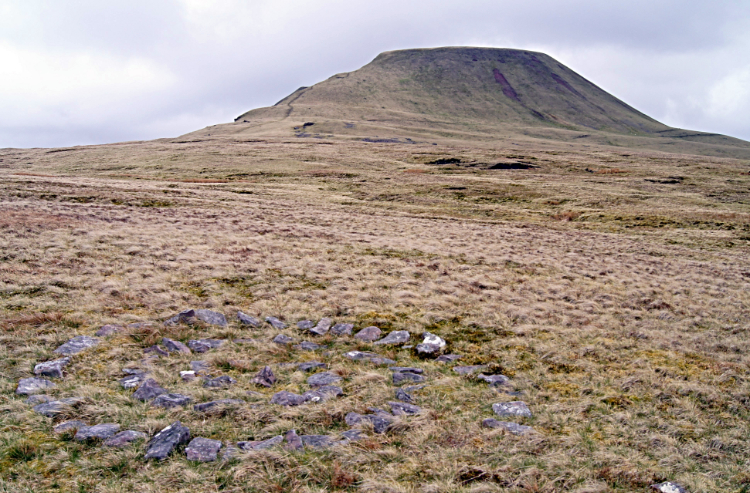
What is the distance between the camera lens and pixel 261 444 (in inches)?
235

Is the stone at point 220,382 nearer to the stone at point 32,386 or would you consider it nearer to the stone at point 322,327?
the stone at point 32,386

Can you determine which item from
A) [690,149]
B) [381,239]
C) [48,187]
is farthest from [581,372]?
[690,149]

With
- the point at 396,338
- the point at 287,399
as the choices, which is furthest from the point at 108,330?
the point at 396,338

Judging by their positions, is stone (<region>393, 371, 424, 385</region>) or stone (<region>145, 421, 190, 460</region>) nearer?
stone (<region>145, 421, 190, 460</region>)

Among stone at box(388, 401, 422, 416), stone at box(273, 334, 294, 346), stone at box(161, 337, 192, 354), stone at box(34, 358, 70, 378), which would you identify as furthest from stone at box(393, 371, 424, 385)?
stone at box(34, 358, 70, 378)

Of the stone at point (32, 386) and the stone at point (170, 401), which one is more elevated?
the stone at point (32, 386)

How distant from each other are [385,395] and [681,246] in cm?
2937

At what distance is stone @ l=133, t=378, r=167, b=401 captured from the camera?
7078 millimetres

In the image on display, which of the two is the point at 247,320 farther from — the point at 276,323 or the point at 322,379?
the point at 322,379

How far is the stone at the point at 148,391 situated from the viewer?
708 cm

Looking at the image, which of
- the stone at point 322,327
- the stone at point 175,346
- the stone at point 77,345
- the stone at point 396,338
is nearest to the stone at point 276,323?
the stone at point 322,327

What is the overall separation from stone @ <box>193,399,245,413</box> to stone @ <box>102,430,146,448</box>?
2.91 ft

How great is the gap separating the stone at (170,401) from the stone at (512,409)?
5359 mm

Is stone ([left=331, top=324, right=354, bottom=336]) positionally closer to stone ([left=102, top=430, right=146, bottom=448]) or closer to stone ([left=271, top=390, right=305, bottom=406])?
stone ([left=271, top=390, right=305, bottom=406])
